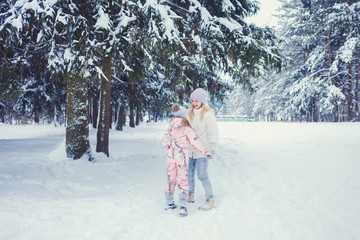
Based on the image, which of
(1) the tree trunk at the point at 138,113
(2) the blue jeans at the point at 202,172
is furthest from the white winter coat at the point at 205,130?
(1) the tree trunk at the point at 138,113

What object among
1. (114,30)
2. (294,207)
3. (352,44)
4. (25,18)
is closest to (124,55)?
(114,30)

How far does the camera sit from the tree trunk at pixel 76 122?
6995 millimetres

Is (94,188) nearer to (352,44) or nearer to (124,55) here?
(124,55)

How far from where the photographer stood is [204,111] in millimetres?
3926

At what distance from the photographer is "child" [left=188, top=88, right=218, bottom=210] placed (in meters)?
3.82

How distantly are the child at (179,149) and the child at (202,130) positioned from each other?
185 millimetres

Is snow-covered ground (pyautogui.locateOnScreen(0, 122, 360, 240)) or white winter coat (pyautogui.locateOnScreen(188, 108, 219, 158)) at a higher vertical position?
white winter coat (pyautogui.locateOnScreen(188, 108, 219, 158))

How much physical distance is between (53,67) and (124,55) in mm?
1722

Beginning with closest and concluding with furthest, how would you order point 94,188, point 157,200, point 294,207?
point 294,207 < point 157,200 < point 94,188

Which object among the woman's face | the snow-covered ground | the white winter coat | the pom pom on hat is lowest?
the snow-covered ground

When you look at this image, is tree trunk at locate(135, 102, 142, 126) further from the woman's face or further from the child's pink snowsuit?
the child's pink snowsuit

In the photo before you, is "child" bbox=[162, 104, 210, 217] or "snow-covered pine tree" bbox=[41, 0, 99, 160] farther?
"snow-covered pine tree" bbox=[41, 0, 99, 160]

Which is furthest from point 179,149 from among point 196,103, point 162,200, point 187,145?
point 162,200

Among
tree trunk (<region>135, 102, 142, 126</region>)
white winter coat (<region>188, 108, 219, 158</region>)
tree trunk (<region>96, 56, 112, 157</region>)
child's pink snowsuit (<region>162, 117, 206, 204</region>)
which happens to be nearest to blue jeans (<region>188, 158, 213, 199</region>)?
white winter coat (<region>188, 108, 219, 158</region>)
